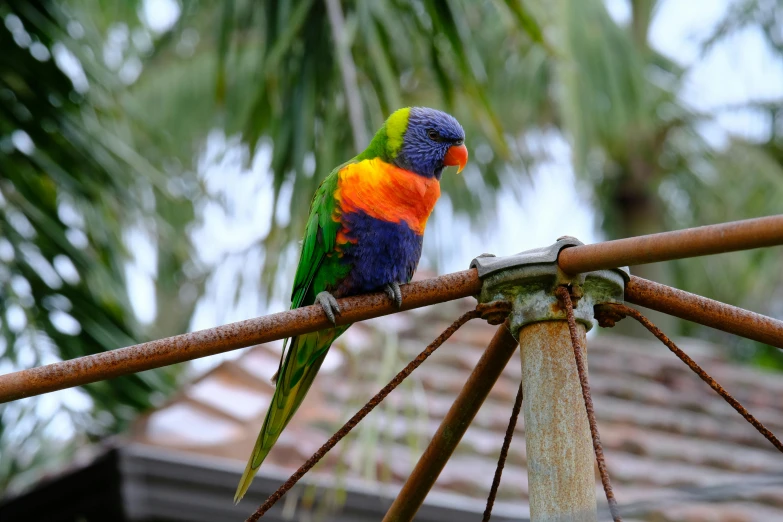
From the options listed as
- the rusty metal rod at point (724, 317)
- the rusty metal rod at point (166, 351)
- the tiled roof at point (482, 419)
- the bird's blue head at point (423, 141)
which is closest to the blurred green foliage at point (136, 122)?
the bird's blue head at point (423, 141)

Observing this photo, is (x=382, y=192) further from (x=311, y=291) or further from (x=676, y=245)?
(x=676, y=245)

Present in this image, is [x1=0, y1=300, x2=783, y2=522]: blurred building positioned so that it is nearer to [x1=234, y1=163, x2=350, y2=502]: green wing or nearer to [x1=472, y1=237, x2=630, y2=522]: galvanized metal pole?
[x1=234, y1=163, x2=350, y2=502]: green wing

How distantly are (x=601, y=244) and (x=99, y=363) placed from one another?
0.62m

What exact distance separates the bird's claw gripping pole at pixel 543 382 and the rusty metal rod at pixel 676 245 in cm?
3

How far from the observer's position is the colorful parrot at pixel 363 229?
79.6 inches

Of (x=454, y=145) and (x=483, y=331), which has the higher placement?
(x=483, y=331)

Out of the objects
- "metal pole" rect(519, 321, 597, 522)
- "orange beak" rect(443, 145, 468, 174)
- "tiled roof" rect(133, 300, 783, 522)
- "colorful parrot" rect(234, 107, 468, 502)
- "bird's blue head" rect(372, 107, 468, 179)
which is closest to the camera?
"metal pole" rect(519, 321, 597, 522)

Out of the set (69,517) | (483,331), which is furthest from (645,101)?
(69,517)

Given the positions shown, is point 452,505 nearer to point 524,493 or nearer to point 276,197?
point 524,493

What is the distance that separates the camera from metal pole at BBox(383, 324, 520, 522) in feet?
3.85

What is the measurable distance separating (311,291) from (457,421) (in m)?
1.03

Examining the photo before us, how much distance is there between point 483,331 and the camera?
3975 millimetres

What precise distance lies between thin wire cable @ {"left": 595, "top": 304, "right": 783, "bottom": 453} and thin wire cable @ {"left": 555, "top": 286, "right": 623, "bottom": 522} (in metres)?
0.08

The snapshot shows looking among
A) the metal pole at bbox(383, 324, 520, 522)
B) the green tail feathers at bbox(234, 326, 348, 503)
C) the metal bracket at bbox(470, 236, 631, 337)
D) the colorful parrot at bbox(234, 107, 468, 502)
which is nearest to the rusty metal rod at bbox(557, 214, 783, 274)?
the metal bracket at bbox(470, 236, 631, 337)
